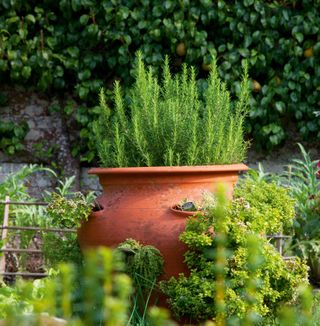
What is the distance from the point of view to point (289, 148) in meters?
5.64

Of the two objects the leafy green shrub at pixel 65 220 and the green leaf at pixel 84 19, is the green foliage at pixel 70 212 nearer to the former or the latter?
the leafy green shrub at pixel 65 220

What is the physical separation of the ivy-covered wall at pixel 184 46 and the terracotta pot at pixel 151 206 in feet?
7.91

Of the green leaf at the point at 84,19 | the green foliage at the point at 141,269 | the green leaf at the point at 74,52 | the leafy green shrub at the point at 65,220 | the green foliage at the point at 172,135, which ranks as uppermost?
the green leaf at the point at 84,19

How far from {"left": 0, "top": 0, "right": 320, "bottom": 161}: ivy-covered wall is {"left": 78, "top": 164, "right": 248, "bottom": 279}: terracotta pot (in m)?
2.41

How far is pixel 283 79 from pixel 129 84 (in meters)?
1.20

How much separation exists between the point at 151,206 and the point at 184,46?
2.74m

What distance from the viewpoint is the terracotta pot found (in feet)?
9.42

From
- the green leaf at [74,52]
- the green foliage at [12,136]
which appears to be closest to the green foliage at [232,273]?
the green leaf at [74,52]

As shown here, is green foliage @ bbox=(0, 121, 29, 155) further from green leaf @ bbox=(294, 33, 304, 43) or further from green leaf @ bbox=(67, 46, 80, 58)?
green leaf @ bbox=(294, 33, 304, 43)

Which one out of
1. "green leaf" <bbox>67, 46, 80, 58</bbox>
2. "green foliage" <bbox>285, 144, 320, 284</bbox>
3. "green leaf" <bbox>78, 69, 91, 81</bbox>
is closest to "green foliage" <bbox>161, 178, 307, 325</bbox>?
"green foliage" <bbox>285, 144, 320, 284</bbox>

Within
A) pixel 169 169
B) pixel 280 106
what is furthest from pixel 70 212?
pixel 280 106

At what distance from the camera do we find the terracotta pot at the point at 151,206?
2871 mm

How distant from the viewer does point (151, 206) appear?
115 inches

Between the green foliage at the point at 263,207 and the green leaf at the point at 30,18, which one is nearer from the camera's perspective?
the green foliage at the point at 263,207
